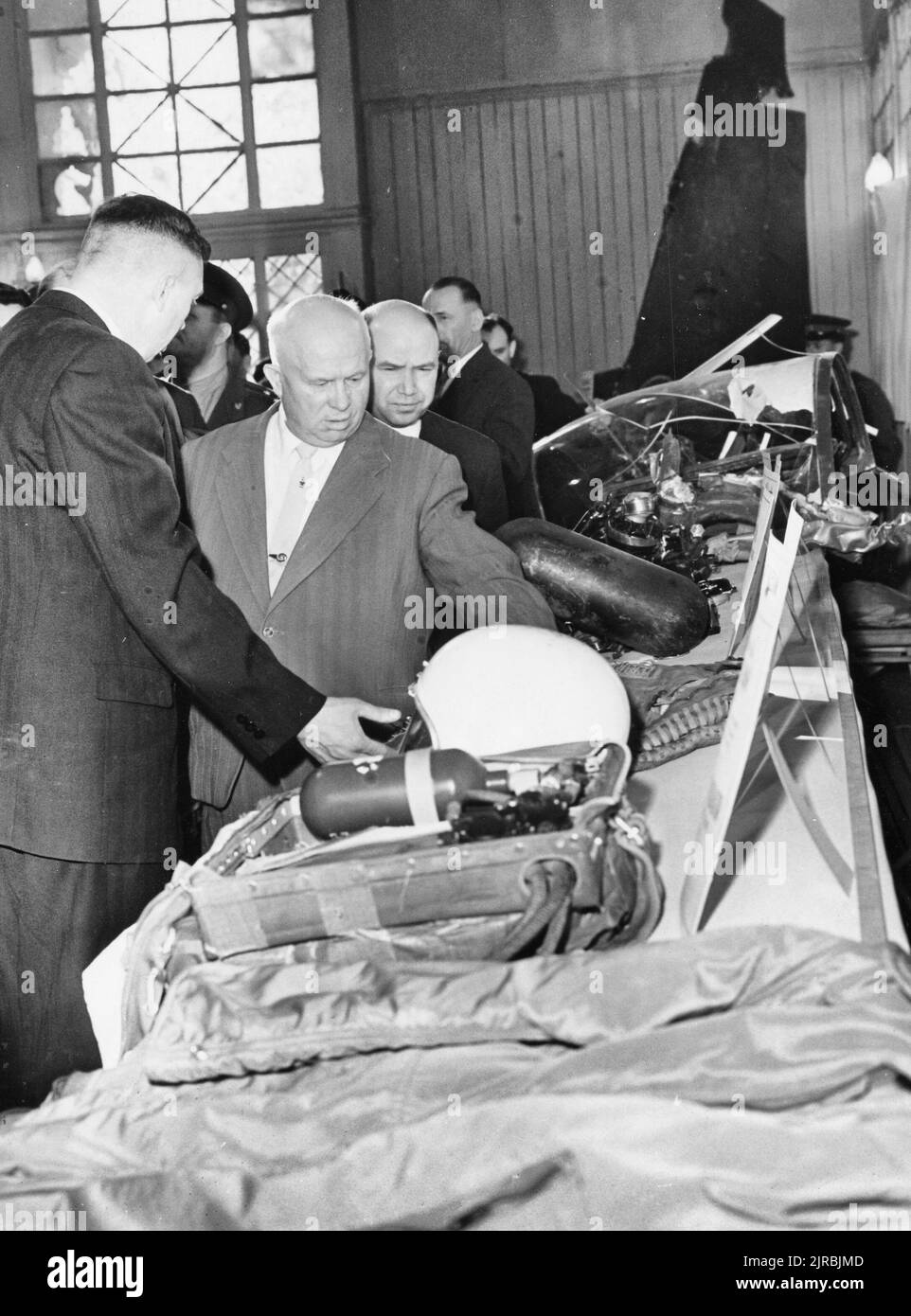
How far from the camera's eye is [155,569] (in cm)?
184

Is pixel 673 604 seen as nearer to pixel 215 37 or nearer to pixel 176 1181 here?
pixel 176 1181

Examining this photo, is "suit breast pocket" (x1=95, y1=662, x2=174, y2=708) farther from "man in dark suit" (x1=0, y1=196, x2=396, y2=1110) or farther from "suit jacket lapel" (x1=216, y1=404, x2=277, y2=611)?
"suit jacket lapel" (x1=216, y1=404, x2=277, y2=611)

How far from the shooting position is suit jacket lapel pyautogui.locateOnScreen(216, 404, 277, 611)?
7.90 feet

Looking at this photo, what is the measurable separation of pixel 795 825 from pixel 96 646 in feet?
3.35

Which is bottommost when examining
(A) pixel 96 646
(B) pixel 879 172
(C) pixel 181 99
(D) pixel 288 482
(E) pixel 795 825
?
(E) pixel 795 825

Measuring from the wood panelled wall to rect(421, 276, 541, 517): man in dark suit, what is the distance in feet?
18.3

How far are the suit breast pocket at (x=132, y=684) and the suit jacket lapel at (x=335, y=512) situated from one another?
0.40 m

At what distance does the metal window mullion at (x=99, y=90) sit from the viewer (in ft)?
32.9

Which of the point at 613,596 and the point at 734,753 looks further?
the point at 613,596

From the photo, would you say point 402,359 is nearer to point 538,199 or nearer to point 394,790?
point 394,790

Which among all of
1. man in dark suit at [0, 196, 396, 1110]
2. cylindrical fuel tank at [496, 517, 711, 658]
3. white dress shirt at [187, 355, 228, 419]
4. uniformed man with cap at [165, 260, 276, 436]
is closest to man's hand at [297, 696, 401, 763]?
man in dark suit at [0, 196, 396, 1110]

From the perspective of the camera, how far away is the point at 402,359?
310 centimetres

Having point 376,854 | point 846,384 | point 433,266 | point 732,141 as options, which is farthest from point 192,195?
point 376,854

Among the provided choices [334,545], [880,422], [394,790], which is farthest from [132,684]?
[880,422]
